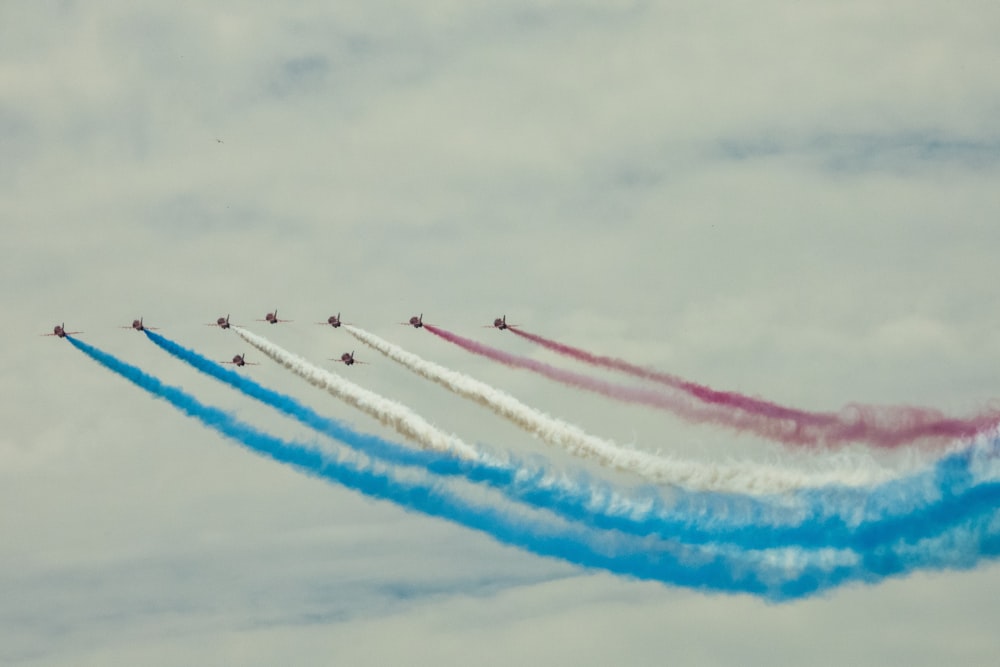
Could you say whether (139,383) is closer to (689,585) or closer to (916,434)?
(689,585)

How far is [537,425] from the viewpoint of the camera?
123 meters

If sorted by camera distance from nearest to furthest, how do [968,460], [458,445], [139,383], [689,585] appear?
[968,460], [689,585], [458,445], [139,383]

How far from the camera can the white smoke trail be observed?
124 m

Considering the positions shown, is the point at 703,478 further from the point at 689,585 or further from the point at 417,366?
the point at 417,366

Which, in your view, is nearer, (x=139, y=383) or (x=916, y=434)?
(x=916, y=434)

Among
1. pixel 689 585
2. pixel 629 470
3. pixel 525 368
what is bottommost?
pixel 689 585

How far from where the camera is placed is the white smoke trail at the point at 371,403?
123500 millimetres

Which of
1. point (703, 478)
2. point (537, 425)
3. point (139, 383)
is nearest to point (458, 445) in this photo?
point (537, 425)

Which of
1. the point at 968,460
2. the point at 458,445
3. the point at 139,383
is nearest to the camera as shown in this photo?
the point at 968,460

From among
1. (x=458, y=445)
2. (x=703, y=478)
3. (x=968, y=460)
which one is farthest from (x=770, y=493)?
(x=458, y=445)

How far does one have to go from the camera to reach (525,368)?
4983 inches

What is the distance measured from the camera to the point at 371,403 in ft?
422

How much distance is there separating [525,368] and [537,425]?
16.3ft

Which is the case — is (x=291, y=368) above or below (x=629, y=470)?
above
